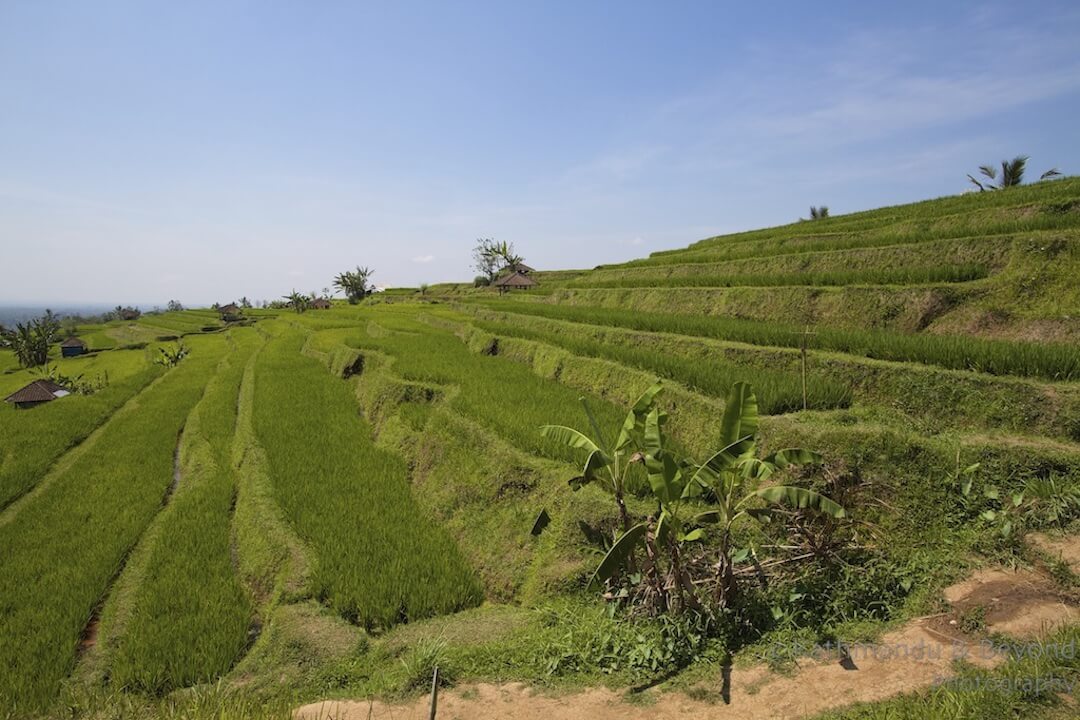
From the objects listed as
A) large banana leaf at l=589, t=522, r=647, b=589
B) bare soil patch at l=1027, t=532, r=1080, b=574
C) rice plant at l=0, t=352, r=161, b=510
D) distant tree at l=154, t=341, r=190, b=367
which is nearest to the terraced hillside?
bare soil patch at l=1027, t=532, r=1080, b=574

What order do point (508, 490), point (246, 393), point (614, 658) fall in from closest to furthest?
point (614, 658) → point (508, 490) → point (246, 393)

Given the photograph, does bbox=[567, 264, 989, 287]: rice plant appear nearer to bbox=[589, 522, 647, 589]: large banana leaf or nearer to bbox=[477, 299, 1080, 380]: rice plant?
bbox=[477, 299, 1080, 380]: rice plant

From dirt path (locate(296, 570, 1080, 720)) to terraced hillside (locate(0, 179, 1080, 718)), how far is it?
0.04 m

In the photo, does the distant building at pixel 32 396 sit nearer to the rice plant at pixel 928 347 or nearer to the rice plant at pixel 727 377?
the rice plant at pixel 727 377

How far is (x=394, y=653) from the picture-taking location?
4051 millimetres

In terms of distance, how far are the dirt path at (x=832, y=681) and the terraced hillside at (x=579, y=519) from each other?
1.6 inches

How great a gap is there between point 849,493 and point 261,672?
5200 millimetres

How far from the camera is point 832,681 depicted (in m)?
2.96

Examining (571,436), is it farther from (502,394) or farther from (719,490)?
(502,394)

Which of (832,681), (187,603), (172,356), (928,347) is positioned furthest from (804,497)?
(172,356)

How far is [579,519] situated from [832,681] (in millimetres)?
2313

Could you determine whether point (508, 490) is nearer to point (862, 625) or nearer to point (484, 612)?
point (484, 612)

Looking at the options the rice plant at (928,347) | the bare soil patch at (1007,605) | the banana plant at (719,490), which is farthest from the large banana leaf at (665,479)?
the rice plant at (928,347)

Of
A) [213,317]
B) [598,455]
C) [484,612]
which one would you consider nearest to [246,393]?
[484,612]
